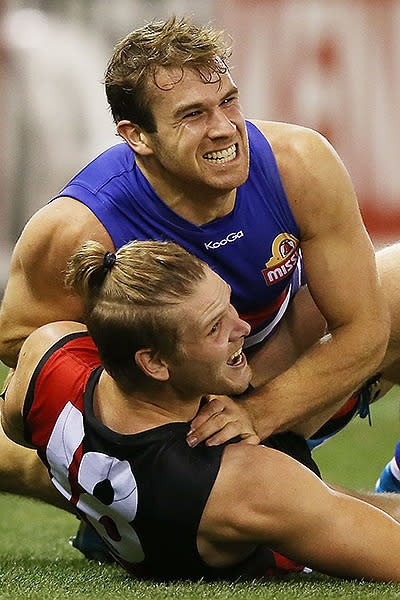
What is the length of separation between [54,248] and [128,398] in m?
0.74

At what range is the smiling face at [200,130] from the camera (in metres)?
3.83

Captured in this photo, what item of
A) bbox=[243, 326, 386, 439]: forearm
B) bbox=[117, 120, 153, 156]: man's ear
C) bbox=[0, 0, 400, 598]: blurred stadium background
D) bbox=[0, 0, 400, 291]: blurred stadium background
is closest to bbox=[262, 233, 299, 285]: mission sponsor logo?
bbox=[243, 326, 386, 439]: forearm

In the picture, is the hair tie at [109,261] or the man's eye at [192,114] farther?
the man's eye at [192,114]

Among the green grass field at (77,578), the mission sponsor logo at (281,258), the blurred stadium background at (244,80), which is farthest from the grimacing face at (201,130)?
the blurred stadium background at (244,80)

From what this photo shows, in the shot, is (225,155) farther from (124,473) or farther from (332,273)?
(124,473)

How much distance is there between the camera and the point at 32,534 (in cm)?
488

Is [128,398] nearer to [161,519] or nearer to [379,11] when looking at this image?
[161,519]

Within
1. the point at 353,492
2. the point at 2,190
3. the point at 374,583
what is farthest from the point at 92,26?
the point at 374,583

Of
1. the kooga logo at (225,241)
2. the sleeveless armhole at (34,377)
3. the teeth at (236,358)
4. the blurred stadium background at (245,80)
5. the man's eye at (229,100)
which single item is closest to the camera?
the teeth at (236,358)

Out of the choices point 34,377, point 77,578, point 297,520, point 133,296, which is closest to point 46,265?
point 34,377

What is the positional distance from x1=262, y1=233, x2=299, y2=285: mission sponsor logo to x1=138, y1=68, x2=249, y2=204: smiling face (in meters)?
0.28

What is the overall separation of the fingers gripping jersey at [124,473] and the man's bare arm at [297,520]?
0.06 metres

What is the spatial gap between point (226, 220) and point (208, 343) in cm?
80

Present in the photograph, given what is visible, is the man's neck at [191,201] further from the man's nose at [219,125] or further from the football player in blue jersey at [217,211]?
the man's nose at [219,125]
